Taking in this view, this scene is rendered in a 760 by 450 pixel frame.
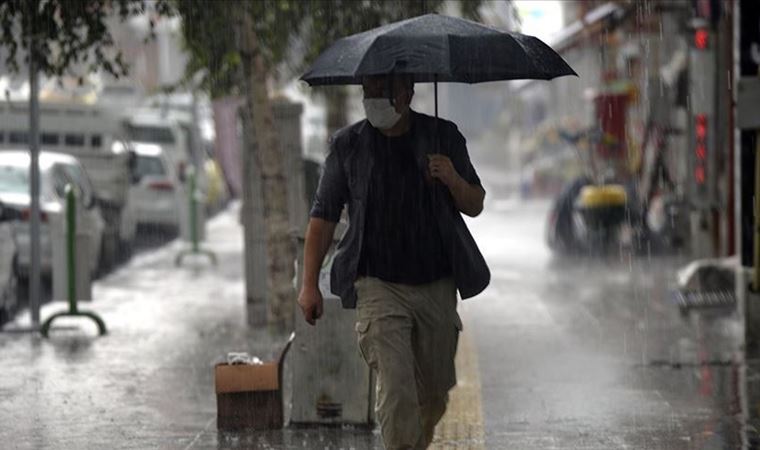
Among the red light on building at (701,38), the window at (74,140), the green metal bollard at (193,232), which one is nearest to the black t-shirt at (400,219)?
the red light on building at (701,38)

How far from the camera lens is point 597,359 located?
43.9 feet

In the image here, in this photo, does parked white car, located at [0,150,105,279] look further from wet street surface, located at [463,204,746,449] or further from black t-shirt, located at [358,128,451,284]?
black t-shirt, located at [358,128,451,284]

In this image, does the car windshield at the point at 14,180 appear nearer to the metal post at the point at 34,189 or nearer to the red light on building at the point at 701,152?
the metal post at the point at 34,189

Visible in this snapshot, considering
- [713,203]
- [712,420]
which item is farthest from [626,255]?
[712,420]

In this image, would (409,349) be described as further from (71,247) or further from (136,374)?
(71,247)

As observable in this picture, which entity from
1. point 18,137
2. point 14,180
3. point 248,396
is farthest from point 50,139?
point 248,396

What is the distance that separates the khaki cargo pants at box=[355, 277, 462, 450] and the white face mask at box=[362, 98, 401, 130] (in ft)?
1.98

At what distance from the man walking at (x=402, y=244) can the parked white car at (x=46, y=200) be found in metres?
8.59

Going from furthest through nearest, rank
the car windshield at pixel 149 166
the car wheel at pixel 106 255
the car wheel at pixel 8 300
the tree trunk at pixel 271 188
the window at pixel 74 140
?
the car windshield at pixel 149 166 < the window at pixel 74 140 < the car wheel at pixel 106 255 < the car wheel at pixel 8 300 < the tree trunk at pixel 271 188

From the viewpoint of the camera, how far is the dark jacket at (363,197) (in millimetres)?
7523

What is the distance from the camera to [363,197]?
7.51 m

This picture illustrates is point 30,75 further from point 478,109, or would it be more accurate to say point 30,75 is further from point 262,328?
point 478,109

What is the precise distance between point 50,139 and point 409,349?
21801 mm

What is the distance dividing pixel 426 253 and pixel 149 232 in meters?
25.2
